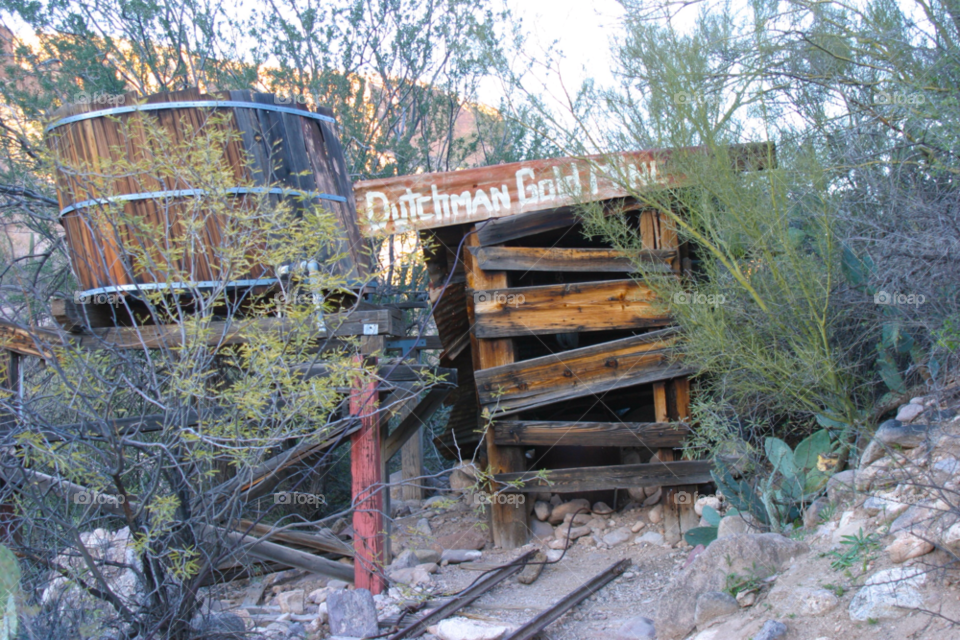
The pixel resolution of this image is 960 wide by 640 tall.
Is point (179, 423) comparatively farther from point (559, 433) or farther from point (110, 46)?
point (110, 46)

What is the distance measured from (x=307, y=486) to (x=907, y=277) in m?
7.49

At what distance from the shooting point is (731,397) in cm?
625

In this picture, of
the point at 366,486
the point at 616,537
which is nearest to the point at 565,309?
the point at 616,537

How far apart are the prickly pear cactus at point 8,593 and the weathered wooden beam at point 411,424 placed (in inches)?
143

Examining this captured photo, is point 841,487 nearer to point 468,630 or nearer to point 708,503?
point 708,503

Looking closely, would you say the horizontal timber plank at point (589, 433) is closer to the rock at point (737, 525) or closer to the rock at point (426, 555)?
the rock at point (426, 555)

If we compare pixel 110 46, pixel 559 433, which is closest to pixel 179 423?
pixel 559 433

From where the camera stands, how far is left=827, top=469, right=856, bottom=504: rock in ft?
16.4

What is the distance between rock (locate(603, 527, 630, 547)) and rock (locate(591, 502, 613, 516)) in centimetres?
43

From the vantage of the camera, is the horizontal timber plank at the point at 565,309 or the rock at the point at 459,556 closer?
the rock at the point at 459,556

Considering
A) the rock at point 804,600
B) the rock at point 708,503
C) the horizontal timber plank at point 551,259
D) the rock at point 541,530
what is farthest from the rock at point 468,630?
the horizontal timber plank at point 551,259

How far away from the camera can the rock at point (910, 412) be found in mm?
5031

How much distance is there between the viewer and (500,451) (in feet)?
25.0

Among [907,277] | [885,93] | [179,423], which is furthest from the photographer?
[885,93]
